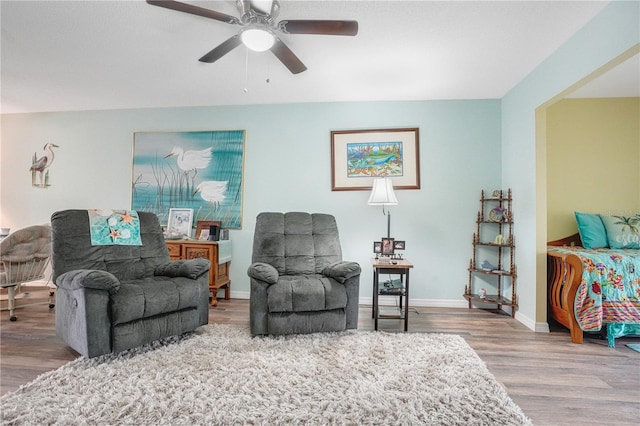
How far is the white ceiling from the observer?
83.5 inches

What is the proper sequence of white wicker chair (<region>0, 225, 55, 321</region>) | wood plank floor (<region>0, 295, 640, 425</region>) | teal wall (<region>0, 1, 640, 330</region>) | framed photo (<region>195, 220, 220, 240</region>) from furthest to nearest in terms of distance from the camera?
framed photo (<region>195, 220, 220, 240</region>), teal wall (<region>0, 1, 640, 330</region>), white wicker chair (<region>0, 225, 55, 321</region>), wood plank floor (<region>0, 295, 640, 425</region>)

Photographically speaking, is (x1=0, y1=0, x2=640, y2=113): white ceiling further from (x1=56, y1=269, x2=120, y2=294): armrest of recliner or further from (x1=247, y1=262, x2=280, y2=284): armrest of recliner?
(x1=56, y1=269, x2=120, y2=294): armrest of recliner

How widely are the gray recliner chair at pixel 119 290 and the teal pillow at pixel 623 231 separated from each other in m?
4.08

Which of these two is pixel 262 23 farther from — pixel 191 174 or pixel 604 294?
pixel 604 294

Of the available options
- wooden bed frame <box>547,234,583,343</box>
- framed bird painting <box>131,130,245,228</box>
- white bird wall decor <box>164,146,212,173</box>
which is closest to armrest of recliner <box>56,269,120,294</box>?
framed bird painting <box>131,130,245,228</box>

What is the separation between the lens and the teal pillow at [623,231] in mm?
2994

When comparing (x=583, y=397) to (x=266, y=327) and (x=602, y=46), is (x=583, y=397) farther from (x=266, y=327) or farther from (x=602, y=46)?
(x=602, y=46)

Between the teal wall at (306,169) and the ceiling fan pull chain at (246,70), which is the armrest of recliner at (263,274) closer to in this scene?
the teal wall at (306,169)

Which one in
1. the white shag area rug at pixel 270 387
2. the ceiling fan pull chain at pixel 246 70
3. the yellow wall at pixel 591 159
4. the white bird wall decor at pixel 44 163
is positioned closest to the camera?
the white shag area rug at pixel 270 387

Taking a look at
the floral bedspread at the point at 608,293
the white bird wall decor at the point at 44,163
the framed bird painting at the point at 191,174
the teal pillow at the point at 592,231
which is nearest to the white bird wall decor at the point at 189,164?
the framed bird painting at the point at 191,174

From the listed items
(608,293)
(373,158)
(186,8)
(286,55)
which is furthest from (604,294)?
(186,8)

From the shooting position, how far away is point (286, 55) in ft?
7.20

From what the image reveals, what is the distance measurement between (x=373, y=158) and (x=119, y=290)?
2912mm

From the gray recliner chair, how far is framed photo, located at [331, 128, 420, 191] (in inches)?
78.7
